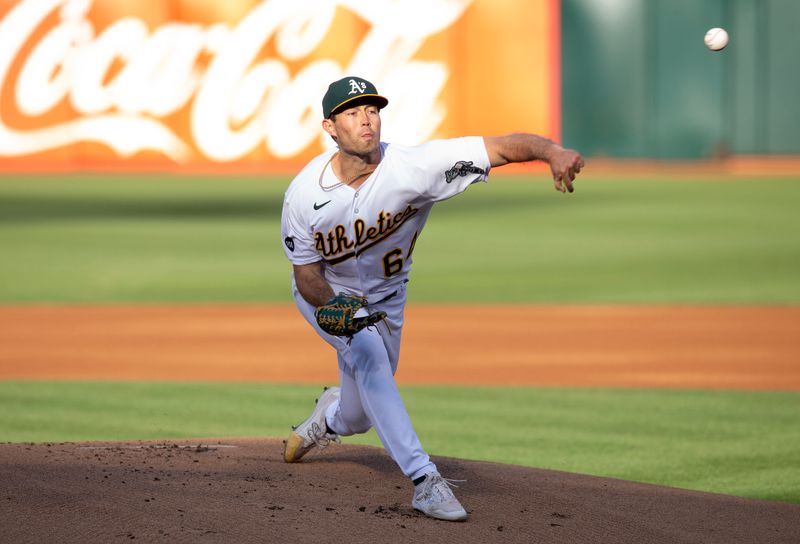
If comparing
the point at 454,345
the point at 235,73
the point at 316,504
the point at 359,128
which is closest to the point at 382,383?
the point at 316,504

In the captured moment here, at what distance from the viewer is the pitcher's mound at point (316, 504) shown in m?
5.02

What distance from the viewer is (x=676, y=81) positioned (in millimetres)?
24312

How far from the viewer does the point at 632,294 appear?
578 inches

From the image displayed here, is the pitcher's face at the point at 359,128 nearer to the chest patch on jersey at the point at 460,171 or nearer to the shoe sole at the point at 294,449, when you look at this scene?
the chest patch on jersey at the point at 460,171

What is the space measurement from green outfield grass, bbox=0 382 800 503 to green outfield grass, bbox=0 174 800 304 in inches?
190

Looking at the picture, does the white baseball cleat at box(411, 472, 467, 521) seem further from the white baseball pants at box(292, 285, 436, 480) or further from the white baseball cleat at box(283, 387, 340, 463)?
the white baseball cleat at box(283, 387, 340, 463)

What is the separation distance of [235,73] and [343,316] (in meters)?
19.1

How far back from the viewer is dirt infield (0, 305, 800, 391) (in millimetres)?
10250

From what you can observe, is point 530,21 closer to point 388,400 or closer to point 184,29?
point 184,29

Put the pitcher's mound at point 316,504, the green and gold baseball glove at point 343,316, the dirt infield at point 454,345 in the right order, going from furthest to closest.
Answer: the dirt infield at point 454,345
the green and gold baseball glove at point 343,316
the pitcher's mound at point 316,504

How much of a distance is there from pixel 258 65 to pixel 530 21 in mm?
5109

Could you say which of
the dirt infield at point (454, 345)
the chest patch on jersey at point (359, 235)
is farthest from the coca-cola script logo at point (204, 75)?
the chest patch on jersey at point (359, 235)

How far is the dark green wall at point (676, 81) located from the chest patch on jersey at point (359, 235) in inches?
760

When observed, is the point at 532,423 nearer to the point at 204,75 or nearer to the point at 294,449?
the point at 294,449
